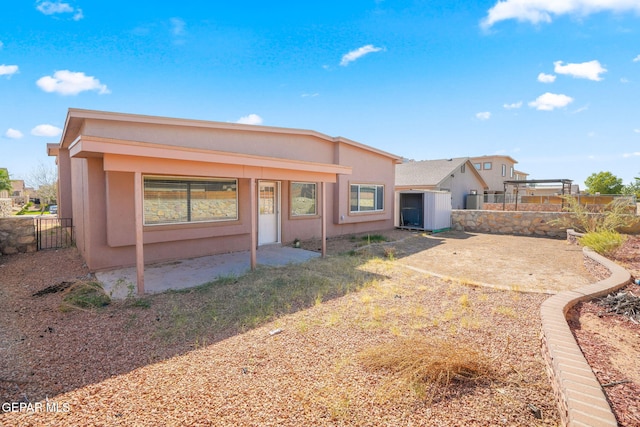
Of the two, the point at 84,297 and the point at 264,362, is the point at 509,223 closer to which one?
the point at 264,362

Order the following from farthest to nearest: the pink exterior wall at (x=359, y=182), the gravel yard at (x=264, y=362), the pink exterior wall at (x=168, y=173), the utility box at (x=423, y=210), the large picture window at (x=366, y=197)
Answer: the utility box at (x=423, y=210), the large picture window at (x=366, y=197), the pink exterior wall at (x=359, y=182), the pink exterior wall at (x=168, y=173), the gravel yard at (x=264, y=362)

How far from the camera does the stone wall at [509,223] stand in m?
13.0

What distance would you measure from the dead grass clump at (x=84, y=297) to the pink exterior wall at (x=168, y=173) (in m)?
1.65

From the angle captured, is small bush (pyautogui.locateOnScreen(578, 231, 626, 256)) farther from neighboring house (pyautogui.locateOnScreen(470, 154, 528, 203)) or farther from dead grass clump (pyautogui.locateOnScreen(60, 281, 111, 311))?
neighboring house (pyautogui.locateOnScreen(470, 154, 528, 203))

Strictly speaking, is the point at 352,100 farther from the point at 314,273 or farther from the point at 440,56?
the point at 314,273

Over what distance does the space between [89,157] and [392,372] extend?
7165 mm

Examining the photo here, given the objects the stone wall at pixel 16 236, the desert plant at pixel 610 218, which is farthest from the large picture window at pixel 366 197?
the stone wall at pixel 16 236

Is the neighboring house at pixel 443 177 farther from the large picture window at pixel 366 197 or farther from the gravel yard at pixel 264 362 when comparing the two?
the gravel yard at pixel 264 362

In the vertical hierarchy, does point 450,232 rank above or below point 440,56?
below

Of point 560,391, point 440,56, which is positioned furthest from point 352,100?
point 560,391

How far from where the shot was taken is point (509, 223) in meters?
14.0

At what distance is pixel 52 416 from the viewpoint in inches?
95.7

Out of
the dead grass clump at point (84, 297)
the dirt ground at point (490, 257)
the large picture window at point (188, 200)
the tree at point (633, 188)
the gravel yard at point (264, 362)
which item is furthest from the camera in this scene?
the tree at point (633, 188)

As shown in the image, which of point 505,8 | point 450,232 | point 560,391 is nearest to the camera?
point 560,391
